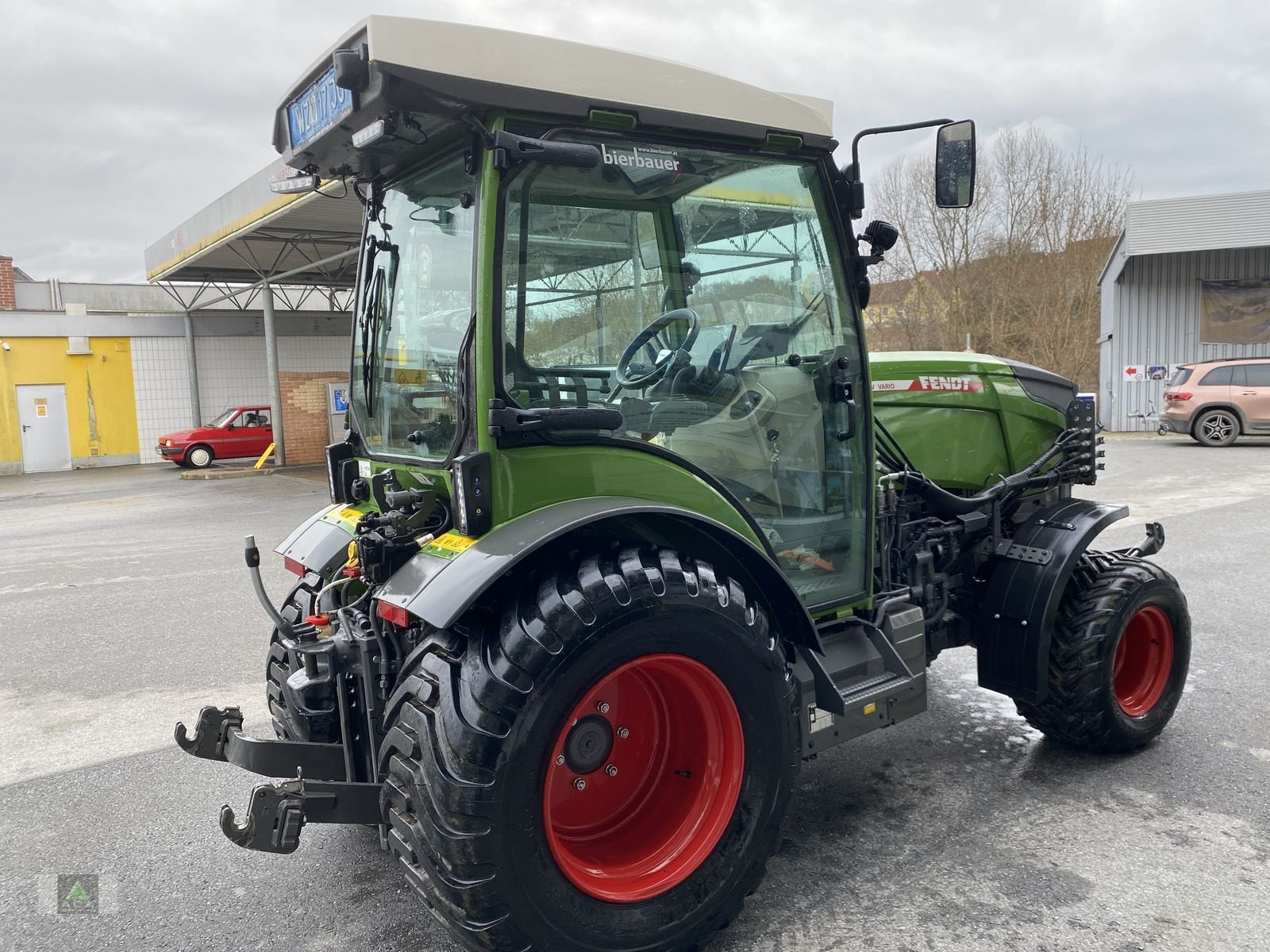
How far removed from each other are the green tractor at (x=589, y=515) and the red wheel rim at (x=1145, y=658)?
297 millimetres

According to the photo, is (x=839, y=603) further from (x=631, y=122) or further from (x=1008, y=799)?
(x=631, y=122)

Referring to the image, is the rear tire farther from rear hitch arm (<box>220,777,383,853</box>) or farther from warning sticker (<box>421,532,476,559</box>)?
rear hitch arm (<box>220,777,383,853</box>)

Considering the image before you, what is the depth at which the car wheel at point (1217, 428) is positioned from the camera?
1692 cm

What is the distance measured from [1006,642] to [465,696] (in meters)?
2.47

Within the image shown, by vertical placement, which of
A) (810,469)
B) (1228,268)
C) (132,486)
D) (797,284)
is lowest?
(132,486)

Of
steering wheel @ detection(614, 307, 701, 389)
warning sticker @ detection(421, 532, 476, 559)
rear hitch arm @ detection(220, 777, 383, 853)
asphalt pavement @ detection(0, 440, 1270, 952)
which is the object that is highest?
steering wheel @ detection(614, 307, 701, 389)

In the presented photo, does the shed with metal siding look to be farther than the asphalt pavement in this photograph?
Yes

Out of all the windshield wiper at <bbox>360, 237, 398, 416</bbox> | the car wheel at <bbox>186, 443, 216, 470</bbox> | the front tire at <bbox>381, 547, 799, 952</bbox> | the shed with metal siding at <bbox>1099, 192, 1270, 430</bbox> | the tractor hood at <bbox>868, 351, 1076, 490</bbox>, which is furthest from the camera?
the car wheel at <bbox>186, 443, 216, 470</bbox>

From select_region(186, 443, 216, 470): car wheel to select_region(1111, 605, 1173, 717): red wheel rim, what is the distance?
21789 mm

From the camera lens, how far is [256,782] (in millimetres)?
3957

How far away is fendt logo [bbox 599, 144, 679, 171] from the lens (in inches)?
106

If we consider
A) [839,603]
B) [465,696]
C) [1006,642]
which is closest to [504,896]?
[465,696]

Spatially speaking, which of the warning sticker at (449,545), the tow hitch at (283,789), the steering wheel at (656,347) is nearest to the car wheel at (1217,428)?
the steering wheel at (656,347)

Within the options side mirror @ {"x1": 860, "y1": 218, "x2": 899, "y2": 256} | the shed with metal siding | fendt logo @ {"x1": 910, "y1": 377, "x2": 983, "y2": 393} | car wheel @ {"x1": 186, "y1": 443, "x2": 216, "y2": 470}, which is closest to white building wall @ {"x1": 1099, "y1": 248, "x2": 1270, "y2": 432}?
the shed with metal siding
